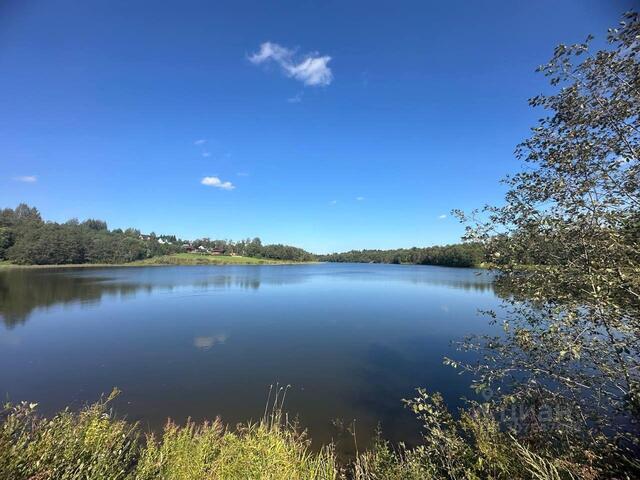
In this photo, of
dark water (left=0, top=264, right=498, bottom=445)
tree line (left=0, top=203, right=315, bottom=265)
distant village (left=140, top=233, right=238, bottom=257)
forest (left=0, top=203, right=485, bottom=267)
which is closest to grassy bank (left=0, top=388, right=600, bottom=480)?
dark water (left=0, top=264, right=498, bottom=445)

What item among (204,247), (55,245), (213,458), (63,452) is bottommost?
(213,458)

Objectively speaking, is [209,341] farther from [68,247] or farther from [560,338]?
[68,247]

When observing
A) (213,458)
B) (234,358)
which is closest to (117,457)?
(213,458)

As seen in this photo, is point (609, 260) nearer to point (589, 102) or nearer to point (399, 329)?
point (589, 102)

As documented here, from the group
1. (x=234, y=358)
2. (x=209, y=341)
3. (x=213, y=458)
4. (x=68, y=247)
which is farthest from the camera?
(x=68, y=247)

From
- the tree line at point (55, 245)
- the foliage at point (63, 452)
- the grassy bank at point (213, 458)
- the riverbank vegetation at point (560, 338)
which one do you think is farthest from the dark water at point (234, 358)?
the tree line at point (55, 245)

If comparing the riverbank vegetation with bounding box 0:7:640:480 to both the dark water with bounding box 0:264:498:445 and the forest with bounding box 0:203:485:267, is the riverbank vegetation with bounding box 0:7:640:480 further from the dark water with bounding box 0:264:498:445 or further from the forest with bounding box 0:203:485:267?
the forest with bounding box 0:203:485:267

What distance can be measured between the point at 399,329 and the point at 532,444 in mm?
16351

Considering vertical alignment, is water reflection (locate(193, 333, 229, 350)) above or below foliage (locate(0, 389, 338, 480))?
below

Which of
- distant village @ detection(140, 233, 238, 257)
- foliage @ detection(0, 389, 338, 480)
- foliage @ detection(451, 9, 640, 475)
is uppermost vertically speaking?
distant village @ detection(140, 233, 238, 257)

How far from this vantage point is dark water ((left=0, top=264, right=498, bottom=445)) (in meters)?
10.4

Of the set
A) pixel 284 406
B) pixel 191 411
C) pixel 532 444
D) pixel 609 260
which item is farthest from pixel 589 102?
pixel 191 411

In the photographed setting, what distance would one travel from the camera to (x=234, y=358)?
1541 cm

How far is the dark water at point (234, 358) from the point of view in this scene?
10.4m
